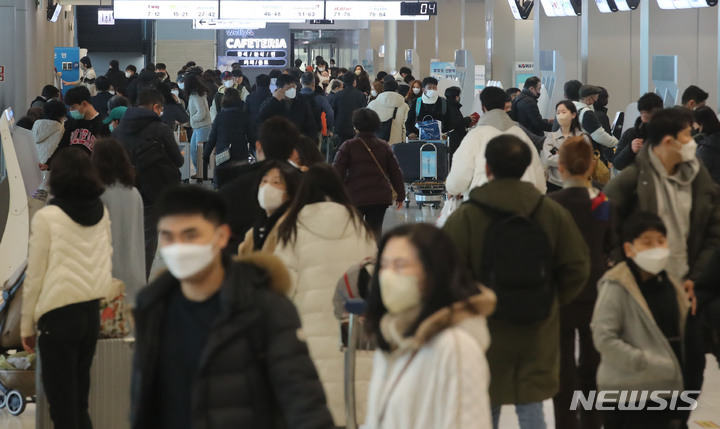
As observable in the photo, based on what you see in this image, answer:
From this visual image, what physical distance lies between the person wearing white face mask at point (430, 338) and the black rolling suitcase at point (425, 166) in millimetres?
10536

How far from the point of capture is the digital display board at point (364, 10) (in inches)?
814

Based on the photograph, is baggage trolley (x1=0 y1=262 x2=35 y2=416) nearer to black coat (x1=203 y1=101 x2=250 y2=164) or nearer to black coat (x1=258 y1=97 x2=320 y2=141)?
black coat (x1=203 y1=101 x2=250 y2=164)

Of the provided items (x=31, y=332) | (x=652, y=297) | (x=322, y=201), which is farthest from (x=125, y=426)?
(x=652, y=297)

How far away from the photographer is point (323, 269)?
4.54 meters

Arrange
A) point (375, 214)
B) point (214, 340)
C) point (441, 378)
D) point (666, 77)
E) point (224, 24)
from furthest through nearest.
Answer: point (224, 24) → point (666, 77) → point (375, 214) → point (214, 340) → point (441, 378)

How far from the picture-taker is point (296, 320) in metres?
2.85

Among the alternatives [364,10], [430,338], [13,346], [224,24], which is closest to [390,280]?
[430,338]

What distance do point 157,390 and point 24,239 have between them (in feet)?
22.6

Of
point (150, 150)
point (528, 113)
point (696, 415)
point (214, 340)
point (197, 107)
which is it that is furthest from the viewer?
point (197, 107)

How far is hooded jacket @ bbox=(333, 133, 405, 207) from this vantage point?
870 centimetres

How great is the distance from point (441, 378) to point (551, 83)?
15.9 metres

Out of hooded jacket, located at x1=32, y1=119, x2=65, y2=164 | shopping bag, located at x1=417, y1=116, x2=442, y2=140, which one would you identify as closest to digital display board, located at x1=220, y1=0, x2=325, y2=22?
shopping bag, located at x1=417, y1=116, x2=442, y2=140

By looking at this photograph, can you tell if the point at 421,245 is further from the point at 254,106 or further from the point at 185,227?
the point at 254,106

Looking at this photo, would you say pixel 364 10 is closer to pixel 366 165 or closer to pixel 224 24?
pixel 224 24
